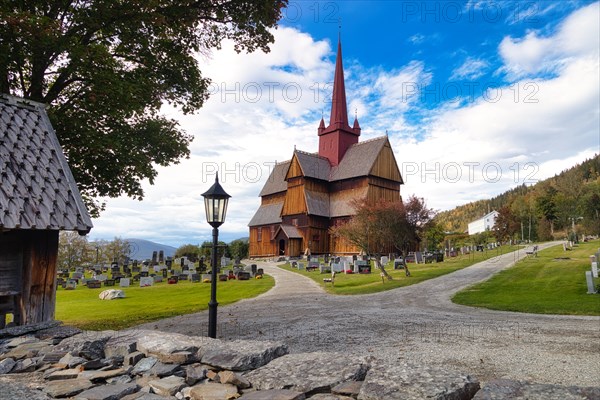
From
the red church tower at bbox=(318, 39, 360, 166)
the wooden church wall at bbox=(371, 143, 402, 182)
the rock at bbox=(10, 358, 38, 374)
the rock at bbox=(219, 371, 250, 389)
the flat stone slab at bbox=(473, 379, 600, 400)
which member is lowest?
the rock at bbox=(10, 358, 38, 374)

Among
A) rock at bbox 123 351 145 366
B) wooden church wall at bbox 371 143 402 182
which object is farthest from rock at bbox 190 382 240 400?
wooden church wall at bbox 371 143 402 182

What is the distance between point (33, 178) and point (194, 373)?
18.1 ft

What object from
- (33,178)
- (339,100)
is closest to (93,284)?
(33,178)

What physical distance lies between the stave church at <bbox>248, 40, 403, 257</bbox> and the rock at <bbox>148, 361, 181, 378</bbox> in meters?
44.9

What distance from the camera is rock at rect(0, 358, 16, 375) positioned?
17.0 feet

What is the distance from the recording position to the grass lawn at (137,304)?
13.3 meters

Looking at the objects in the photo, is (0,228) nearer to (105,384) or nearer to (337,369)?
(105,384)

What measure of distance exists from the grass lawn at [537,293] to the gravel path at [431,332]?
4.30 ft

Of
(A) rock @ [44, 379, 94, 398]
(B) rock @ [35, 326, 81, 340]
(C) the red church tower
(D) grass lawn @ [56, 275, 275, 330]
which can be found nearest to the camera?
(A) rock @ [44, 379, 94, 398]

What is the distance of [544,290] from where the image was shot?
19312 mm

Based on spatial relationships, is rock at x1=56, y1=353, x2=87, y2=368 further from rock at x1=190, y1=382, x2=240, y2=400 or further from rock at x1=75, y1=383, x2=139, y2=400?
rock at x1=190, y1=382, x2=240, y2=400

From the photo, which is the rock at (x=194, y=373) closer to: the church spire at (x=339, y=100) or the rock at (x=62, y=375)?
the rock at (x=62, y=375)

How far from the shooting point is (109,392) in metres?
4.00

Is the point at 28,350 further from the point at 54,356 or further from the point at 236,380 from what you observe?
the point at 236,380
